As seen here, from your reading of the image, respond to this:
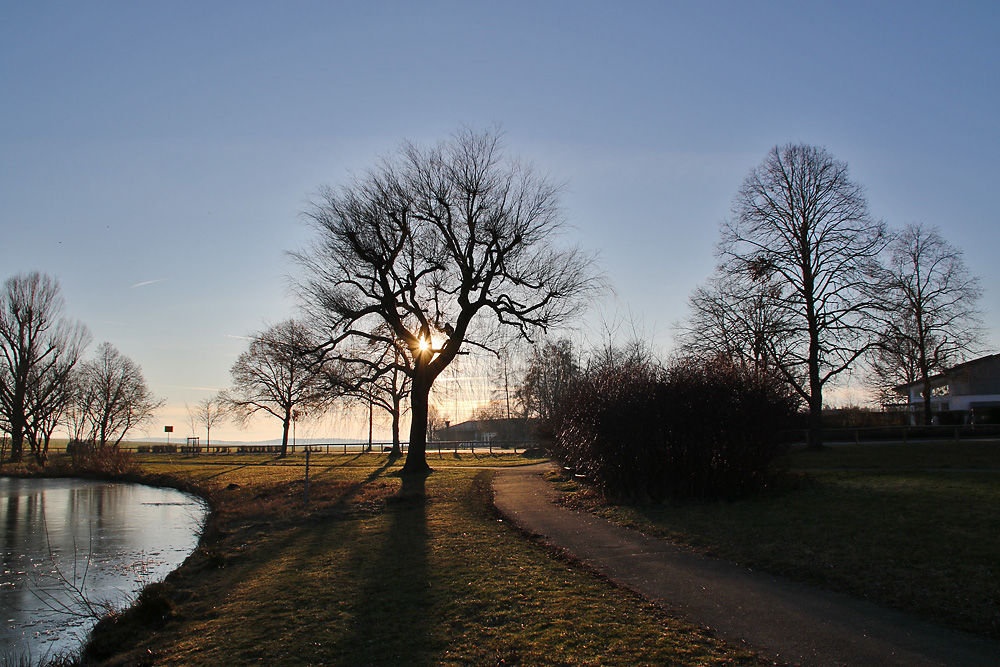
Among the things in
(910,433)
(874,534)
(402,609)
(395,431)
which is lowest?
(402,609)

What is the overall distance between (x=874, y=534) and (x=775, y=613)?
3.58 meters

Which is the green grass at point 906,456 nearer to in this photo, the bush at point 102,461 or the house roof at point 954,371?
the house roof at point 954,371

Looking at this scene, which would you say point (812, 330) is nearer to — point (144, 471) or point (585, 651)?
point (585, 651)

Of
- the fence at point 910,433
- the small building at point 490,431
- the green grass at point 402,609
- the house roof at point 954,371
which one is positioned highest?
the house roof at point 954,371

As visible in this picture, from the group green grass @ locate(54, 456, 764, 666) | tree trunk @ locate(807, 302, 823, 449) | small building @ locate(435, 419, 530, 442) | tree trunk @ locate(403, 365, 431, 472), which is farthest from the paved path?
small building @ locate(435, 419, 530, 442)

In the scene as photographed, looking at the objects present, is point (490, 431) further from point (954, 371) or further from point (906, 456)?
point (906, 456)

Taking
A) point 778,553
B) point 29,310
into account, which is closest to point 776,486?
point 778,553

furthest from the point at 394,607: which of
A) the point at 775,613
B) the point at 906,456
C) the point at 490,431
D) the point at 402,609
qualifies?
the point at 490,431

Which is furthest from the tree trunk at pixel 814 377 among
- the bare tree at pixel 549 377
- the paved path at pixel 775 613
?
the paved path at pixel 775 613

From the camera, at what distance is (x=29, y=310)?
1748 inches

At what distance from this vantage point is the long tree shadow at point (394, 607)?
5688 millimetres

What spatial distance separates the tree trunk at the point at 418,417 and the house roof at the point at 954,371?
27659 mm

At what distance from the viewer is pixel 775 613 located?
20.6 ft

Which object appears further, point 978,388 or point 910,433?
point 978,388
